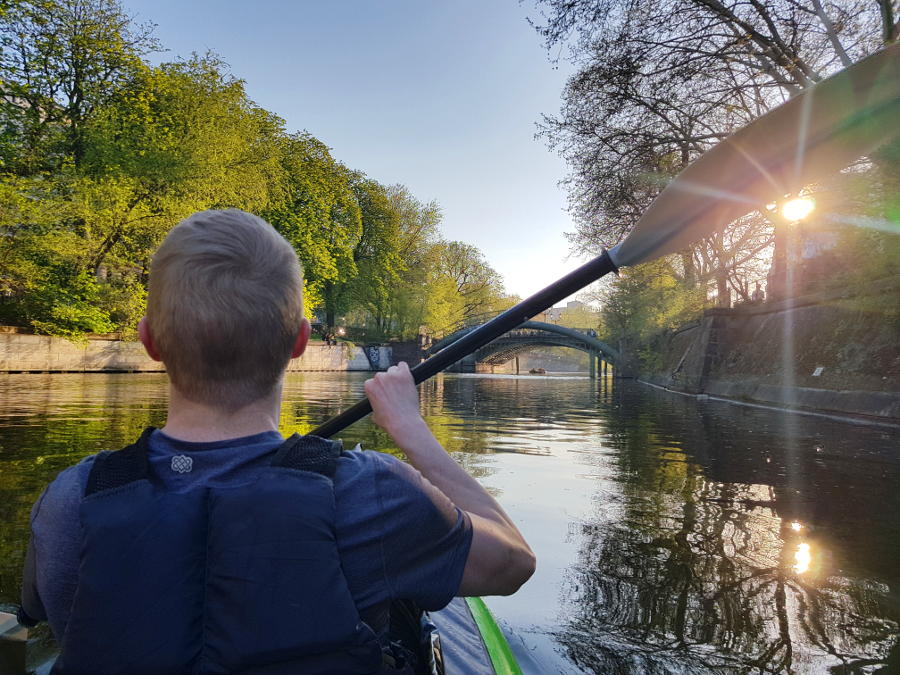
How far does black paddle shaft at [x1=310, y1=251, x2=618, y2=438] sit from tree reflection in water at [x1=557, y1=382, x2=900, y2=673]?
3.97 ft

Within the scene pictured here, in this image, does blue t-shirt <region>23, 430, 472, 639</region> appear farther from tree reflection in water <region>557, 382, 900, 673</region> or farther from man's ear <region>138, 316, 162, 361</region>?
tree reflection in water <region>557, 382, 900, 673</region>

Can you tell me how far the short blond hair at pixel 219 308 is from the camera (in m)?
1.04

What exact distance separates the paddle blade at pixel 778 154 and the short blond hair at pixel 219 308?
2.83 ft

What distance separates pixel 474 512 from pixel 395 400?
0.30m

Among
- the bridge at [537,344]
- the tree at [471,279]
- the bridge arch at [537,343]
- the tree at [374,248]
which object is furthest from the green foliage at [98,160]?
the tree at [471,279]

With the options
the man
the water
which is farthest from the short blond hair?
the water

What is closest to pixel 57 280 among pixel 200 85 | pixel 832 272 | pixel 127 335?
pixel 127 335

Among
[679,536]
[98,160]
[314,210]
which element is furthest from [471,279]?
[679,536]

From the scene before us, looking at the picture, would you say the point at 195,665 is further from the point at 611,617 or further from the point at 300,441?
the point at 611,617

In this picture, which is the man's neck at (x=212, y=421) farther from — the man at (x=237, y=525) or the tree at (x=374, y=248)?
the tree at (x=374, y=248)

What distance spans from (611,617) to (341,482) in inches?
70.4

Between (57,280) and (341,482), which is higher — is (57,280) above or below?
above

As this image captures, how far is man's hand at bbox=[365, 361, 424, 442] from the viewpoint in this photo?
4.13 ft

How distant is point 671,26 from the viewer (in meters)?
13.5
